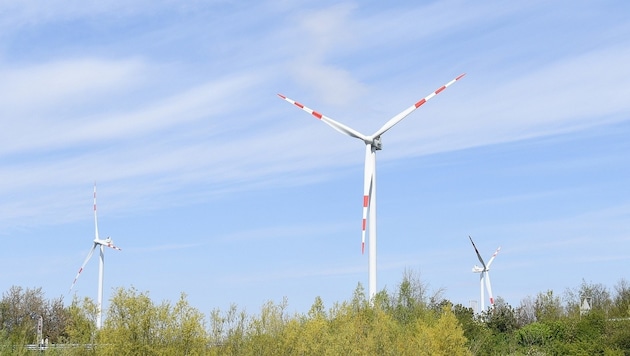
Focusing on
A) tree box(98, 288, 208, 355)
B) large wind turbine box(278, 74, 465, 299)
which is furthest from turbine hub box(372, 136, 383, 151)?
tree box(98, 288, 208, 355)

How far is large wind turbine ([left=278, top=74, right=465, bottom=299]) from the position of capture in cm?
5109

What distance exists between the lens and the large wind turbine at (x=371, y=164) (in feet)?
168

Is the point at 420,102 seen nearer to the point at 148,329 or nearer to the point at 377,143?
the point at 377,143

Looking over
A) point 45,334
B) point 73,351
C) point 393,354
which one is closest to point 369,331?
point 393,354

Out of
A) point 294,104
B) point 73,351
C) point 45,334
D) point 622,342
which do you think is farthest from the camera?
point 45,334

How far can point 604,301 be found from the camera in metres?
98.4

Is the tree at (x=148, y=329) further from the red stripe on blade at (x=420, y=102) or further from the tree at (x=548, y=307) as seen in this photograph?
the tree at (x=548, y=307)

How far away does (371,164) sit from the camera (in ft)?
175

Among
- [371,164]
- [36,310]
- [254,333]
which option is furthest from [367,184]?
[36,310]

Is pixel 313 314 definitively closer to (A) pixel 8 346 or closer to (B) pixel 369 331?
(B) pixel 369 331

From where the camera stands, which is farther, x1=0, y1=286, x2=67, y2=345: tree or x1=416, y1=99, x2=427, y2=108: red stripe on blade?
x1=0, y1=286, x2=67, y2=345: tree

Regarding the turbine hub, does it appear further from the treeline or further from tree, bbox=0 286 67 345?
tree, bbox=0 286 67 345

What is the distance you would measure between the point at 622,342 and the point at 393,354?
3009 cm

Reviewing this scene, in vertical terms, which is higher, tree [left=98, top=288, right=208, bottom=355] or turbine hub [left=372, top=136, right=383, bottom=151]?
turbine hub [left=372, top=136, right=383, bottom=151]
